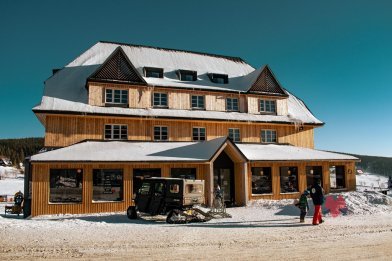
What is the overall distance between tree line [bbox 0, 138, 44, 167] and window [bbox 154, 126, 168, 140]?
426 ft

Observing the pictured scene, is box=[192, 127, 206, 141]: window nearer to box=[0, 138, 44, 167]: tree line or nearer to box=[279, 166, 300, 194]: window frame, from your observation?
box=[279, 166, 300, 194]: window frame

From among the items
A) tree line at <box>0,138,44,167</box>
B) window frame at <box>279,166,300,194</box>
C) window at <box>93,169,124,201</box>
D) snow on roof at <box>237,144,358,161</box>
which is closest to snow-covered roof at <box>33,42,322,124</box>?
snow on roof at <box>237,144,358,161</box>

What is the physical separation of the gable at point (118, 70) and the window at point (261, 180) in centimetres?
1084

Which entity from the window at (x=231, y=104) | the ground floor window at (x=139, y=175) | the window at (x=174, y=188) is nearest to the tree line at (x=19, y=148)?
the window at (x=231, y=104)

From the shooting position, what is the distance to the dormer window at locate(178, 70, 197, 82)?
93.9 feet

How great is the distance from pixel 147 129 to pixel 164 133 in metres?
1.35

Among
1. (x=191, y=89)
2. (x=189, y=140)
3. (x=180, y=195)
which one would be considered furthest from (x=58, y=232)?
(x=191, y=89)

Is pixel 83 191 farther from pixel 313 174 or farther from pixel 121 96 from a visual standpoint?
pixel 313 174

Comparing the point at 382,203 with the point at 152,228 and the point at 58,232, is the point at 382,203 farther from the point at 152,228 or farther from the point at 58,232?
the point at 58,232

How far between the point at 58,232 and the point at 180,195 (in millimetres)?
5625

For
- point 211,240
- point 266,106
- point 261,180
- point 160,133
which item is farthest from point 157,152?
point 266,106

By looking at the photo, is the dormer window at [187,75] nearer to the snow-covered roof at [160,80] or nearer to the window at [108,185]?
the snow-covered roof at [160,80]

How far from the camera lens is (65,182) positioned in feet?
A: 64.5

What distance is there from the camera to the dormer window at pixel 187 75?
93.9ft
